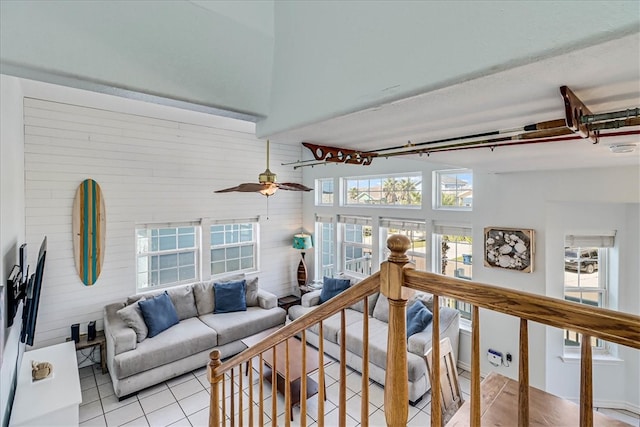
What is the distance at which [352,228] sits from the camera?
5.68 metres

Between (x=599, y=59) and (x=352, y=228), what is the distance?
201 inches

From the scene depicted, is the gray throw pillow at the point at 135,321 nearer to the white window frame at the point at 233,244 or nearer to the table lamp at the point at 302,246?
the white window frame at the point at 233,244

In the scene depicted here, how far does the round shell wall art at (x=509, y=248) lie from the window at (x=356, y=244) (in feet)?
6.53

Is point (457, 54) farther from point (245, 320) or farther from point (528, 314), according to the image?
point (245, 320)

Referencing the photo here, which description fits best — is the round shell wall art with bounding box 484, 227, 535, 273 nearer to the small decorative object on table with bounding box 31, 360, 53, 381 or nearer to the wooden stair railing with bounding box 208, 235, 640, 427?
the wooden stair railing with bounding box 208, 235, 640, 427

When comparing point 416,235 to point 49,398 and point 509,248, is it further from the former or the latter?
point 49,398

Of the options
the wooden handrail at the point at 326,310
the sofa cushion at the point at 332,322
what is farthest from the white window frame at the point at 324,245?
the wooden handrail at the point at 326,310

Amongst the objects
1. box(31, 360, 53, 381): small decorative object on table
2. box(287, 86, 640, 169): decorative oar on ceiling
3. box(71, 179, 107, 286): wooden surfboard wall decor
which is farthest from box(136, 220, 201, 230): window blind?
box(287, 86, 640, 169): decorative oar on ceiling

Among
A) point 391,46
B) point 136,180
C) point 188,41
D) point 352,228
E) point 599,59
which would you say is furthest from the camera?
point 352,228

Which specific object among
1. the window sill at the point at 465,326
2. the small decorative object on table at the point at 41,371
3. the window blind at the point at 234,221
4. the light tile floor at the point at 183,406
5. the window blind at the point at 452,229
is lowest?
the light tile floor at the point at 183,406

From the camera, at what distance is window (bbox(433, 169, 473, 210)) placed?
400 centimetres

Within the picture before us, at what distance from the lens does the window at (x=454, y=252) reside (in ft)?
13.5

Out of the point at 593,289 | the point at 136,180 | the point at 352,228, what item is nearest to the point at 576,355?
the point at 593,289

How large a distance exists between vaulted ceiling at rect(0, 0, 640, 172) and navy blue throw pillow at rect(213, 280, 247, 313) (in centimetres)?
399
